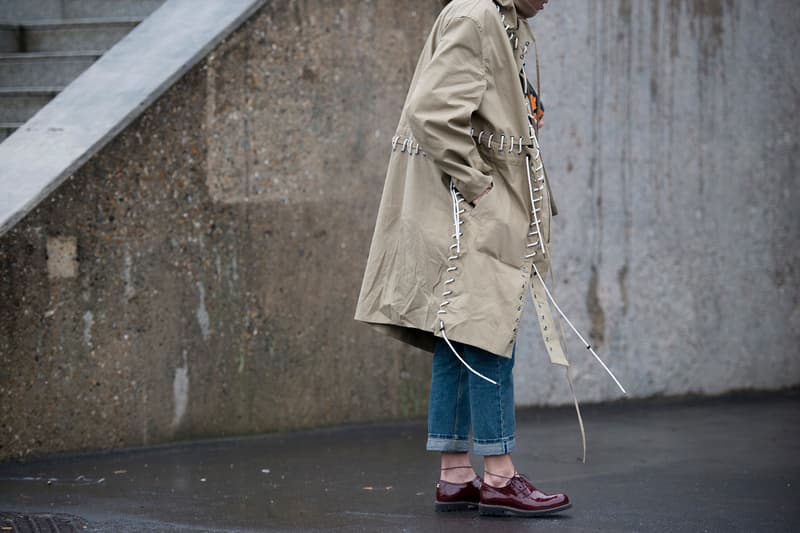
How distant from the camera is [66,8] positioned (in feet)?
23.6

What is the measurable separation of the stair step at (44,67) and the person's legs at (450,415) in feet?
10.7

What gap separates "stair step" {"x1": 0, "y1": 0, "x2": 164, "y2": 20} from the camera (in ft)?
23.1

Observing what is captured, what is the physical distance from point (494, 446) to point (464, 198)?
815 mm

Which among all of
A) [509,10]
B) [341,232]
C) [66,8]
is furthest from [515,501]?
[66,8]

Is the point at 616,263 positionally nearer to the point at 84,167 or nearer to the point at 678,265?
the point at 678,265

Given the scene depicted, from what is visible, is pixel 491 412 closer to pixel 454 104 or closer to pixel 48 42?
pixel 454 104

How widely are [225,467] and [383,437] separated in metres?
0.97

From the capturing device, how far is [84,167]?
4.88 meters

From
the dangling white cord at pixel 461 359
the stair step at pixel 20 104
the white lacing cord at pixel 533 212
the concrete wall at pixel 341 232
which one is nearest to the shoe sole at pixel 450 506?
the dangling white cord at pixel 461 359

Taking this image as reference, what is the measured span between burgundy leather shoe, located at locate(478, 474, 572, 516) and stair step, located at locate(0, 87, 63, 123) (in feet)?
11.2

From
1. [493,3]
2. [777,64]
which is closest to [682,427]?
[777,64]

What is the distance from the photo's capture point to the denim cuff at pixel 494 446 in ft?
13.0

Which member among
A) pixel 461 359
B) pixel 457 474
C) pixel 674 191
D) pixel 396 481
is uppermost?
pixel 674 191

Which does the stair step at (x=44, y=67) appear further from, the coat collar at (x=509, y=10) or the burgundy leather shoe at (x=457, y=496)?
the burgundy leather shoe at (x=457, y=496)
